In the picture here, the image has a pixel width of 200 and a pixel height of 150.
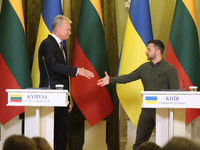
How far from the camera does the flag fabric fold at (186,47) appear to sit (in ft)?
15.9

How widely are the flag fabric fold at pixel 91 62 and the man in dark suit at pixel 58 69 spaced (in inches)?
37.4

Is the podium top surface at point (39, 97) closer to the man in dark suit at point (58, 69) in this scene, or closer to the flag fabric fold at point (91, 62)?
the man in dark suit at point (58, 69)

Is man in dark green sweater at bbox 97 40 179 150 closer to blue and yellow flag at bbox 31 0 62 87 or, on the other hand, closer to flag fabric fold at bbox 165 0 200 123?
flag fabric fold at bbox 165 0 200 123

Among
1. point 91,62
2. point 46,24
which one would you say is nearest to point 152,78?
point 91,62

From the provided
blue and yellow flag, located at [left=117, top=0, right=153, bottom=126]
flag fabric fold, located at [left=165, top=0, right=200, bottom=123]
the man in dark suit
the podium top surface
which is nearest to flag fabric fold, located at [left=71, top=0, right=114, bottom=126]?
blue and yellow flag, located at [left=117, top=0, right=153, bottom=126]

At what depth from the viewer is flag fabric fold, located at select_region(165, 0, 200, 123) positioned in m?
4.84

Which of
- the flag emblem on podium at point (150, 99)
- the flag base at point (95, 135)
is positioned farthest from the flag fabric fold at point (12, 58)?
the flag emblem on podium at point (150, 99)

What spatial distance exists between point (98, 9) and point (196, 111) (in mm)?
2132

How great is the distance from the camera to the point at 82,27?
510 cm

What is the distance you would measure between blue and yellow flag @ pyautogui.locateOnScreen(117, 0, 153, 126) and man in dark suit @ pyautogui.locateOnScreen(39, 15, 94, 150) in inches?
43.5

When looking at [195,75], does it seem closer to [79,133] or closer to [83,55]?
[83,55]

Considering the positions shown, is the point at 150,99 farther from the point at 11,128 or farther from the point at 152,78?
the point at 11,128

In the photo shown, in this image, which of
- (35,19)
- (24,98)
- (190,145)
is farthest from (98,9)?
(190,145)

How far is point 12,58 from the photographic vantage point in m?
4.84
